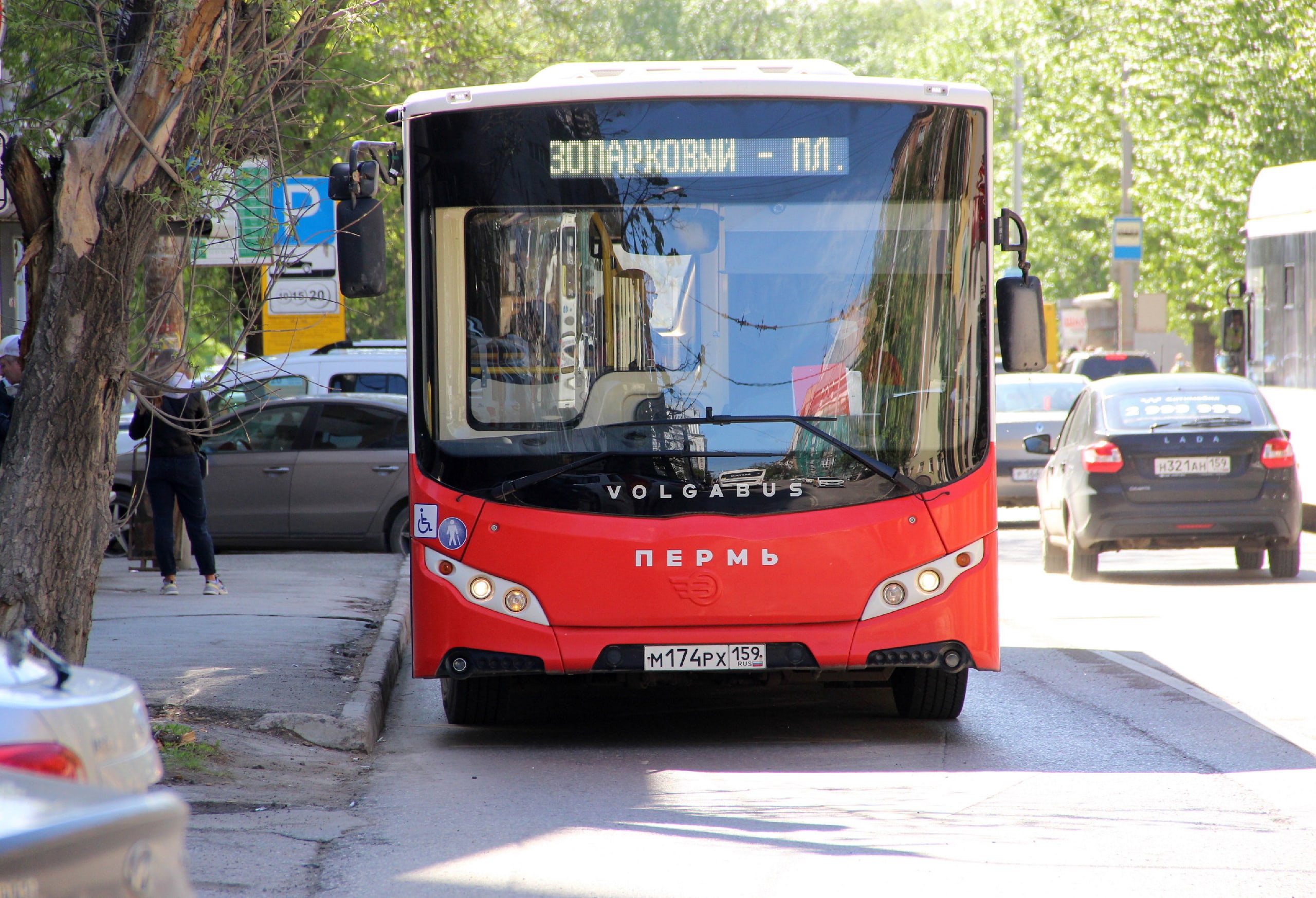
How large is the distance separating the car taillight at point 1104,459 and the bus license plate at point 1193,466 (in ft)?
1.03

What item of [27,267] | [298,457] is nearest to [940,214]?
[27,267]

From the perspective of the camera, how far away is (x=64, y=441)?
22.3ft

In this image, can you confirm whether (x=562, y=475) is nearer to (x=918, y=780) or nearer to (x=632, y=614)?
(x=632, y=614)

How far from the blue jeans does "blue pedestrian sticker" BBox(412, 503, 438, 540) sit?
18.5 ft

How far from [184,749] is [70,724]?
430 centimetres

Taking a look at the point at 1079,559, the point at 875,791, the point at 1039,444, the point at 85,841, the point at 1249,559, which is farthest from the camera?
the point at 1249,559

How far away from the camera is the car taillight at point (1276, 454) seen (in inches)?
551

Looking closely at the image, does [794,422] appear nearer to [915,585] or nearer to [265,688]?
[915,585]

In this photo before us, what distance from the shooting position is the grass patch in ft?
22.2

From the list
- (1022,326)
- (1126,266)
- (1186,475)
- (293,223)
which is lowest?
(1186,475)

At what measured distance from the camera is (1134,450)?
14.2 metres

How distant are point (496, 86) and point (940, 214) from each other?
79.4 inches

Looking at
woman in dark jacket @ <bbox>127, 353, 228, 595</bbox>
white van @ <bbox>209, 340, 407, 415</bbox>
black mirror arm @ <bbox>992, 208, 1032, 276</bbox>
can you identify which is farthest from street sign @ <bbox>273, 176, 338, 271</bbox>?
white van @ <bbox>209, 340, 407, 415</bbox>

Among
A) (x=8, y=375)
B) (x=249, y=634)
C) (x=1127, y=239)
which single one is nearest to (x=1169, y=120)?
(x=1127, y=239)
